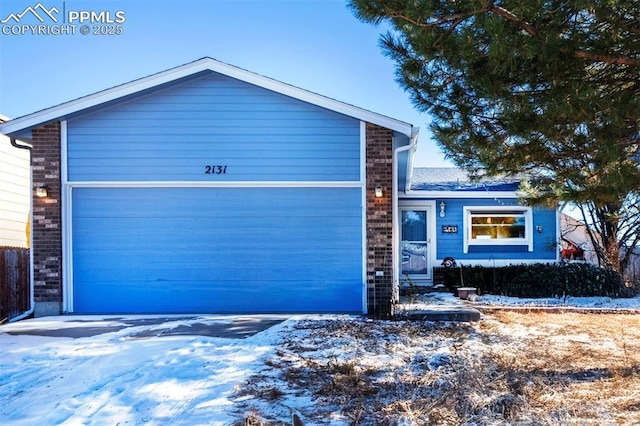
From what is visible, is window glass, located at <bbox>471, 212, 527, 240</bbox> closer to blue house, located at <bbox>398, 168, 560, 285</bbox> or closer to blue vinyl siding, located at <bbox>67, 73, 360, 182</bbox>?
blue house, located at <bbox>398, 168, 560, 285</bbox>

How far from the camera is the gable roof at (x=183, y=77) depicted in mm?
7328

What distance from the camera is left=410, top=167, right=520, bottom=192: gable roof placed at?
11734 millimetres

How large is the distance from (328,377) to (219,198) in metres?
4.49

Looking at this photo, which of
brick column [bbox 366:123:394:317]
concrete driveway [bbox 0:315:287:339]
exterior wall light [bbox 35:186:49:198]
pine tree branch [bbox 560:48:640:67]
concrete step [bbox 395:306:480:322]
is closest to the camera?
pine tree branch [bbox 560:48:640:67]

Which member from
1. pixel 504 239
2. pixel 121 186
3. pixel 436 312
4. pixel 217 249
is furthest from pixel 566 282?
pixel 121 186

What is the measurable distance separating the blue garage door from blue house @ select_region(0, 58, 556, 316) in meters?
0.02

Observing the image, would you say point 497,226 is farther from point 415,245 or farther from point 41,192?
point 41,192

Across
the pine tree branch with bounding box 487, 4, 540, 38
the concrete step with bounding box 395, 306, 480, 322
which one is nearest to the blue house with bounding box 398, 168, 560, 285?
the concrete step with bounding box 395, 306, 480, 322

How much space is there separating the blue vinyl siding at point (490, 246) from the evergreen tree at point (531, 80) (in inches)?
255

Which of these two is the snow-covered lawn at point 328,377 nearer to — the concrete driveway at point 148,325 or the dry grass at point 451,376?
the dry grass at point 451,376

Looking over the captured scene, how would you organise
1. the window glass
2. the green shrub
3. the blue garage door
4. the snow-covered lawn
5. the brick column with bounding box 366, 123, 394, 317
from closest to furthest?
the snow-covered lawn, the brick column with bounding box 366, 123, 394, 317, the blue garage door, the green shrub, the window glass

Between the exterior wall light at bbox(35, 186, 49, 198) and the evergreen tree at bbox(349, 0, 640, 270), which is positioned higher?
the evergreen tree at bbox(349, 0, 640, 270)

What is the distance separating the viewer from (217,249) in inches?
306

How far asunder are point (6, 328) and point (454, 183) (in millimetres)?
10843
